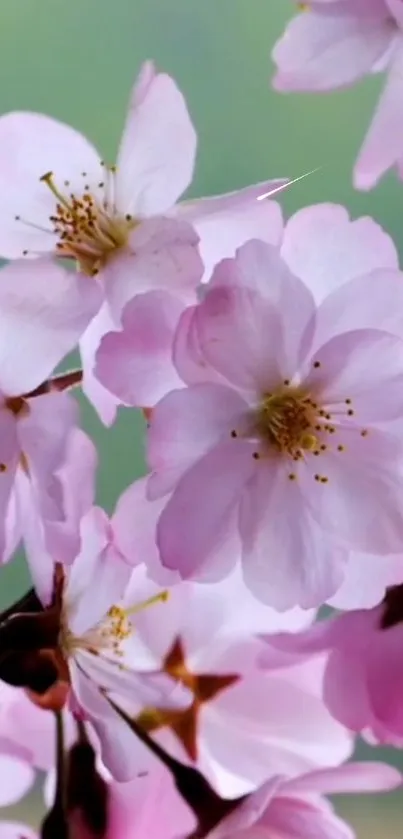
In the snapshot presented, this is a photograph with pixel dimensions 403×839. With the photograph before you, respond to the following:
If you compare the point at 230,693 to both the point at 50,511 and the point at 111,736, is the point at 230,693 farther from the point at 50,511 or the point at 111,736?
the point at 50,511

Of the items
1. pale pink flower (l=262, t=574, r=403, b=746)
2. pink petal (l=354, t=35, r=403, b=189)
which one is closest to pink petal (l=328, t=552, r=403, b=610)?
pale pink flower (l=262, t=574, r=403, b=746)

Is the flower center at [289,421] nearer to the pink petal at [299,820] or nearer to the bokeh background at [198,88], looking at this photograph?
the bokeh background at [198,88]

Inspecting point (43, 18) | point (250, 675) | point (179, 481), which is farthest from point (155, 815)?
point (43, 18)

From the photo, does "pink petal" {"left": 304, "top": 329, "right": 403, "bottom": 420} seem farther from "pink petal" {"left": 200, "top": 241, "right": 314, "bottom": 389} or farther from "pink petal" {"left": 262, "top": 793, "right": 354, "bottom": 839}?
"pink petal" {"left": 262, "top": 793, "right": 354, "bottom": 839}

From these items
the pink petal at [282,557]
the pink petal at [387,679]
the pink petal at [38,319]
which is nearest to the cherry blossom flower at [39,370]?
the pink petal at [38,319]

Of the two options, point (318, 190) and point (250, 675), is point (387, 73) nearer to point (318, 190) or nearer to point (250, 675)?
point (318, 190)

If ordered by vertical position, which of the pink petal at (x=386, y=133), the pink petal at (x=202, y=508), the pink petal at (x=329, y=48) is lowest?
the pink petal at (x=202, y=508)

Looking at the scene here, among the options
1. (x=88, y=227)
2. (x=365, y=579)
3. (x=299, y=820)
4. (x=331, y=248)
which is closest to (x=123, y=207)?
(x=88, y=227)
